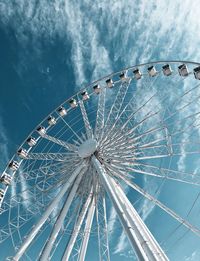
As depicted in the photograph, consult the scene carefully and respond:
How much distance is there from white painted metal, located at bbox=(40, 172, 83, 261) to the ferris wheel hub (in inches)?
55.3

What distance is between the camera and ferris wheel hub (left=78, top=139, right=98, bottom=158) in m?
20.8

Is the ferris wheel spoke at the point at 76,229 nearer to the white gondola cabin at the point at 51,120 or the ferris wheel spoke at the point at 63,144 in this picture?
the ferris wheel spoke at the point at 63,144

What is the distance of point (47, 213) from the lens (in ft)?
60.8

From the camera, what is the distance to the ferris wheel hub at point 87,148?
20844 mm

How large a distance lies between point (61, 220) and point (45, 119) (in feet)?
38.3

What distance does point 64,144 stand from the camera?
2316 centimetres

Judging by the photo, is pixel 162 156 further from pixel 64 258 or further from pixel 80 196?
pixel 64 258

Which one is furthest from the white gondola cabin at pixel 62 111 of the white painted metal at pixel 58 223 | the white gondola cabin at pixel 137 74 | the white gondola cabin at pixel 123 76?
the white painted metal at pixel 58 223

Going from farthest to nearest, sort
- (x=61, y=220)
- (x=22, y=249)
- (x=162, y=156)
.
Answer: (x=162, y=156), (x=61, y=220), (x=22, y=249)

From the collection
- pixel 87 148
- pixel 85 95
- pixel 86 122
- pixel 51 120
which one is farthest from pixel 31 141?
pixel 87 148

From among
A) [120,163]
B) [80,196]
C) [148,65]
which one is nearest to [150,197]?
[120,163]

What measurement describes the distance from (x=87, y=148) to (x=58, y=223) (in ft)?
17.8

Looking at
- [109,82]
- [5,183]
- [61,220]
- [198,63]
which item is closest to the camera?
[61,220]

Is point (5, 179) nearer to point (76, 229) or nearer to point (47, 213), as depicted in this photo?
point (47, 213)
